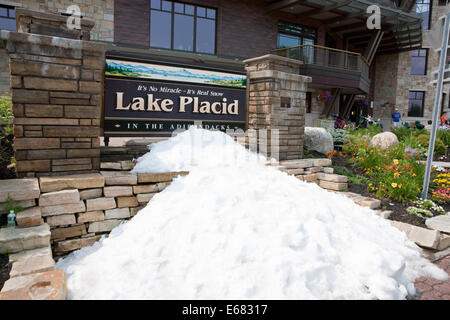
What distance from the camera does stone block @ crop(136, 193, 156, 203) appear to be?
4062mm

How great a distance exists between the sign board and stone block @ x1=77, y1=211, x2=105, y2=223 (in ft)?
4.07

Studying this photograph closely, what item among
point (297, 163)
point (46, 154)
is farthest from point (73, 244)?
point (297, 163)

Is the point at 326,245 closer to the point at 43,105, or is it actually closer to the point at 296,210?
the point at 296,210

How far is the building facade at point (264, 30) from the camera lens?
11922 mm

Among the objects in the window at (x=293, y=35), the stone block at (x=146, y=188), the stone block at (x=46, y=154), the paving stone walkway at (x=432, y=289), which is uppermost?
the window at (x=293, y=35)

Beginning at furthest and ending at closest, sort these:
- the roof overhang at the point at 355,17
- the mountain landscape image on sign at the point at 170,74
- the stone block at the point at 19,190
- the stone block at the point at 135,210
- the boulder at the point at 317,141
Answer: the roof overhang at the point at 355,17
the boulder at the point at 317,141
the mountain landscape image on sign at the point at 170,74
the stone block at the point at 135,210
the stone block at the point at 19,190

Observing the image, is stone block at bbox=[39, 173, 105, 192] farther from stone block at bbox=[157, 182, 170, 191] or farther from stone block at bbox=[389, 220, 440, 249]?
stone block at bbox=[389, 220, 440, 249]

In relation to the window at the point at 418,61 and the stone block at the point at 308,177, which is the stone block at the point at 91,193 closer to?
the stone block at the point at 308,177

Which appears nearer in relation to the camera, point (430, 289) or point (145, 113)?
point (430, 289)

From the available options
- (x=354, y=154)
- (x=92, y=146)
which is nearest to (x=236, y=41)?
(x=354, y=154)

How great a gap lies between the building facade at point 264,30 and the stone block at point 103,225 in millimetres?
6810

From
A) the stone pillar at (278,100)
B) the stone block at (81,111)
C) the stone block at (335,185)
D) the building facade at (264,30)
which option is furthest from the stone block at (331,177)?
the building facade at (264,30)
